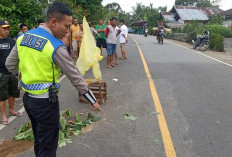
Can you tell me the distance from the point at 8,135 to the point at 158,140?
103 inches

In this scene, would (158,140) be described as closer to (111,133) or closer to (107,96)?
(111,133)

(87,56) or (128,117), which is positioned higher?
(87,56)

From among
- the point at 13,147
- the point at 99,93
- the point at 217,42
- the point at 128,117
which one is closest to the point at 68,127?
the point at 13,147

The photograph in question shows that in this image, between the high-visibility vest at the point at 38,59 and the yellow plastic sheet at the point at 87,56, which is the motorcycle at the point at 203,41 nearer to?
the yellow plastic sheet at the point at 87,56

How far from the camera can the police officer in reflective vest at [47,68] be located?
224cm

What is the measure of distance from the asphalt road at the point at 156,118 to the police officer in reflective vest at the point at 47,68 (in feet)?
3.77

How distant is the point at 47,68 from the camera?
2297 millimetres

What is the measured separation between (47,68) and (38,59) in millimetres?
124

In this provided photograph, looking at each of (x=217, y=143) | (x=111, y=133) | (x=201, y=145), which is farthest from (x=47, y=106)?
(x=217, y=143)

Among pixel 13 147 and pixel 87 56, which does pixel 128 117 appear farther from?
pixel 13 147

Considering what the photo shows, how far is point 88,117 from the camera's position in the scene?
4.65 m

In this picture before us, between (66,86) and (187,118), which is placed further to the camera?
(66,86)

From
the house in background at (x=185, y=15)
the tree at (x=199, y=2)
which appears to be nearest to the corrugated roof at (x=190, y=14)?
the house in background at (x=185, y=15)

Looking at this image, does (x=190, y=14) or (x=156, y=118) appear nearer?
(x=156, y=118)
